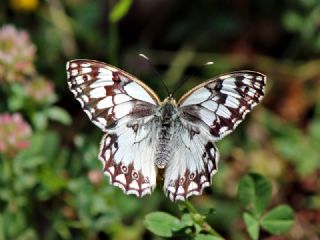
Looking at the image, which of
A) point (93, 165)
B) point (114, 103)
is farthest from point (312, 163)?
point (114, 103)

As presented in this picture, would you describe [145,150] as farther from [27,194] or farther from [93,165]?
[27,194]

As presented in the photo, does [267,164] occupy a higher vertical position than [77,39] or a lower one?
lower

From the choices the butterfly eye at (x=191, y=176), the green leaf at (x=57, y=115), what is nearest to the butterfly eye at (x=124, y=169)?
the butterfly eye at (x=191, y=176)

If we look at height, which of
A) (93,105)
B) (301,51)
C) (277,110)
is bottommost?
(93,105)

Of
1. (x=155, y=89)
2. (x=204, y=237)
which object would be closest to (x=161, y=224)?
(x=204, y=237)

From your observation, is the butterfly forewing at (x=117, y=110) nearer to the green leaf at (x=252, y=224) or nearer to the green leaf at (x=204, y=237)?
the green leaf at (x=204, y=237)

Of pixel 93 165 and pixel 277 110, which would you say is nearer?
pixel 93 165

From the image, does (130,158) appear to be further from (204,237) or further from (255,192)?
(255,192)

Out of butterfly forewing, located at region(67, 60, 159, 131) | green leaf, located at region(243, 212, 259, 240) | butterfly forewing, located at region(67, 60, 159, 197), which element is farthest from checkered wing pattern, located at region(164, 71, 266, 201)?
green leaf, located at region(243, 212, 259, 240)
